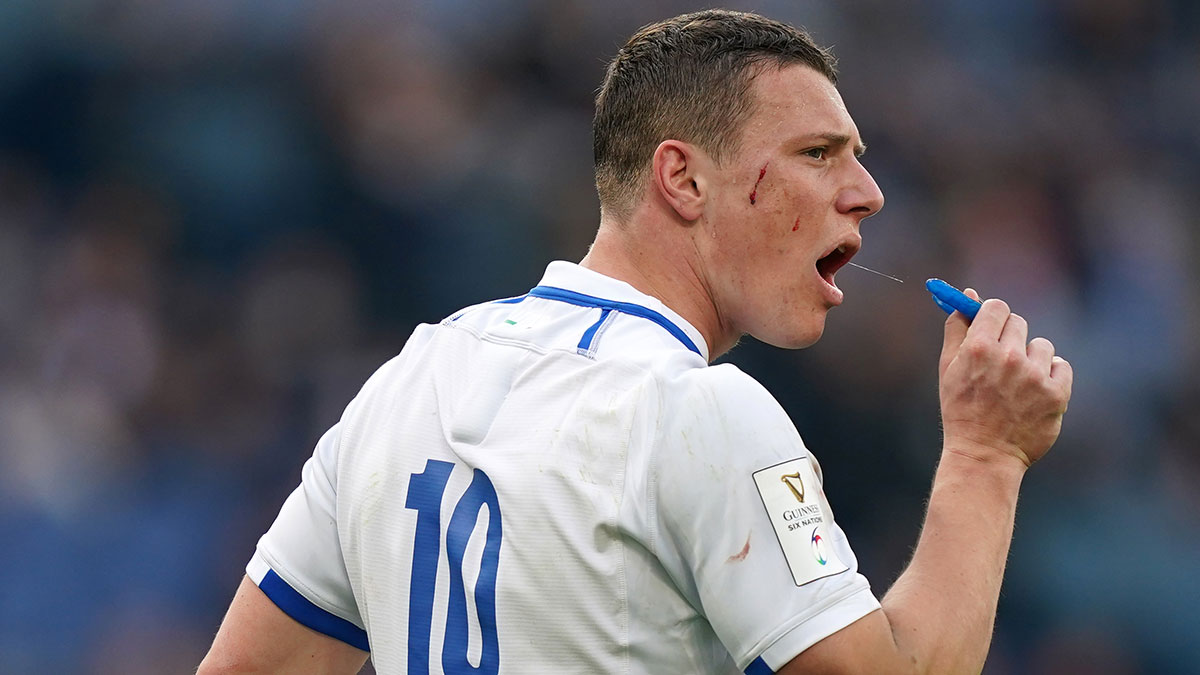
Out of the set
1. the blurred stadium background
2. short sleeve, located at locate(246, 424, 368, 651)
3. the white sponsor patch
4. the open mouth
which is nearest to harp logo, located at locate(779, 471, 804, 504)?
Answer: the white sponsor patch

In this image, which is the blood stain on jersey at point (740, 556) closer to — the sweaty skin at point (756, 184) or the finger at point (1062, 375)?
the finger at point (1062, 375)

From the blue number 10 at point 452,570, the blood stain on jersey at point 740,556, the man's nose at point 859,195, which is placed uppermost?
the man's nose at point 859,195

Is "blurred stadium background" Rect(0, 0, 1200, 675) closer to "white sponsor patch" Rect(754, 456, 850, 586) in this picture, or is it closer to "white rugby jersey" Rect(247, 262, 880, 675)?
"white rugby jersey" Rect(247, 262, 880, 675)

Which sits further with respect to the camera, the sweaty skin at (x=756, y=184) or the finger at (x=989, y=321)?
the sweaty skin at (x=756, y=184)

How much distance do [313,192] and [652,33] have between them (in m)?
3.82

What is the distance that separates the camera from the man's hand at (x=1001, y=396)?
1.93 metres

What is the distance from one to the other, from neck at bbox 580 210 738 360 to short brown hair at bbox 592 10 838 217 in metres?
0.07

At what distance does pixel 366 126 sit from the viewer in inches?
239

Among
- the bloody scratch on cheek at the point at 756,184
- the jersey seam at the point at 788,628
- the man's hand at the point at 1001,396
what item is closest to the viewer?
the jersey seam at the point at 788,628

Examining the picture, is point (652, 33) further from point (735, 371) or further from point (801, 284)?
point (735, 371)

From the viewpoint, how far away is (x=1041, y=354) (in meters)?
2.00

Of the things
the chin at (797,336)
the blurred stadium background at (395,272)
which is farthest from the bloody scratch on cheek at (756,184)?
the blurred stadium background at (395,272)

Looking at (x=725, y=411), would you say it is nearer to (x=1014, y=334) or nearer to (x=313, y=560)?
(x=1014, y=334)

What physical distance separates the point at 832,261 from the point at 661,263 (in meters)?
0.34
